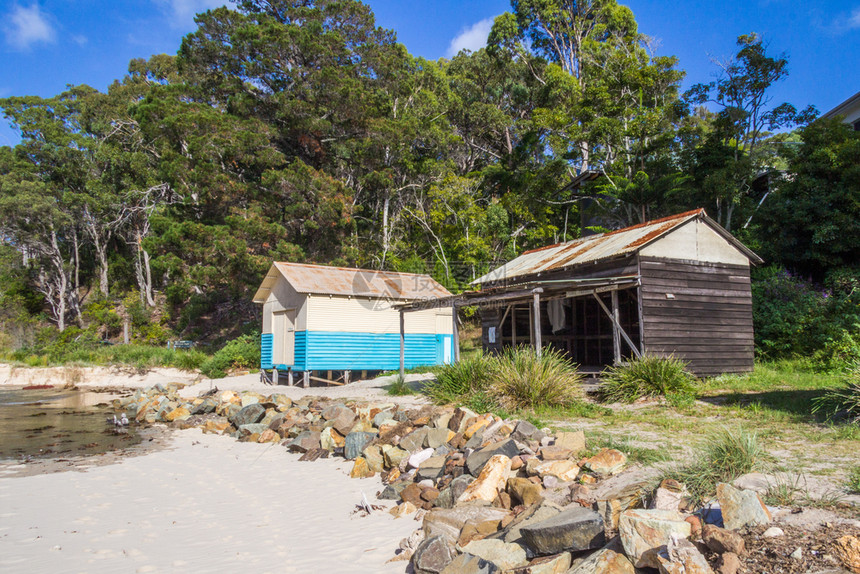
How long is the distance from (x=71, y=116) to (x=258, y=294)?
28605 millimetres

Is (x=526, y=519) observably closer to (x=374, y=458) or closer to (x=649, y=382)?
(x=374, y=458)

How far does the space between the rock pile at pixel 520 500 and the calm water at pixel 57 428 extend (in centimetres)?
512

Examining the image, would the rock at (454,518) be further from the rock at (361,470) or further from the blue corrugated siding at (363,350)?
the blue corrugated siding at (363,350)

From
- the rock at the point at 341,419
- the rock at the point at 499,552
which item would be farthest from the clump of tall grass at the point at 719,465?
the rock at the point at 341,419

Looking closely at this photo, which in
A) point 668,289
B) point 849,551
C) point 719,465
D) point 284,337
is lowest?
point 849,551

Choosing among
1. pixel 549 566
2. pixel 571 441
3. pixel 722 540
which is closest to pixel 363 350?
pixel 571 441

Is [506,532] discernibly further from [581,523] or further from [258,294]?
[258,294]

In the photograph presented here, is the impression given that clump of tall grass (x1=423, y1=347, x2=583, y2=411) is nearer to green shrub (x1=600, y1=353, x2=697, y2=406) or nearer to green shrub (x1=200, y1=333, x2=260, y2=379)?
green shrub (x1=600, y1=353, x2=697, y2=406)

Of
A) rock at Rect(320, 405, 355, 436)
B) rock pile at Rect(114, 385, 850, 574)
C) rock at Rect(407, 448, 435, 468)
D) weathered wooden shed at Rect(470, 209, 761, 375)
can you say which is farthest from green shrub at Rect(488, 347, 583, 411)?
rock at Rect(320, 405, 355, 436)

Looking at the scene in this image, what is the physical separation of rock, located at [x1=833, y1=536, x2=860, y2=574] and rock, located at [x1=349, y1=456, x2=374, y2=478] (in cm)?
647

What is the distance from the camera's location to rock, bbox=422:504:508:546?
19.1 ft

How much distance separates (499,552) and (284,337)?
1780 centimetres

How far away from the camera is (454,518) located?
608cm

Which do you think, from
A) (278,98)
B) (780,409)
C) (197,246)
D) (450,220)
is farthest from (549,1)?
(780,409)
